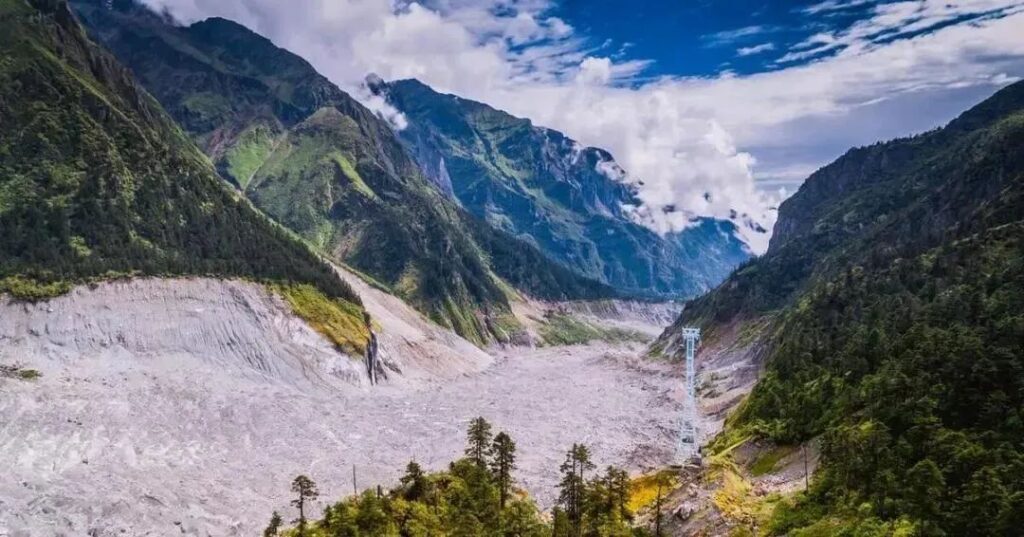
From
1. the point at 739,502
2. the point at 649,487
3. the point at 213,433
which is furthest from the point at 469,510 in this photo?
the point at 213,433

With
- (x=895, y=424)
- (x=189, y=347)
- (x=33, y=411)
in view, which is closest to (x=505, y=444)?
(x=895, y=424)

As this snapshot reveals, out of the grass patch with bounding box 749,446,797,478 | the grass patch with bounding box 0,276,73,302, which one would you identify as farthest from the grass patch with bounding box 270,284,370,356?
the grass patch with bounding box 749,446,797,478

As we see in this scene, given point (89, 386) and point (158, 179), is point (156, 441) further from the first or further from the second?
point (158, 179)

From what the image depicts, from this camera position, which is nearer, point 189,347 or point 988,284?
point 988,284

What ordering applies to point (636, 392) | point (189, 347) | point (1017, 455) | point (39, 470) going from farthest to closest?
point (636, 392), point (189, 347), point (39, 470), point (1017, 455)

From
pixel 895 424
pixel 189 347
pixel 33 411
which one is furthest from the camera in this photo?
pixel 189 347

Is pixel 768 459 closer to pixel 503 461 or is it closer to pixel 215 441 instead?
pixel 503 461

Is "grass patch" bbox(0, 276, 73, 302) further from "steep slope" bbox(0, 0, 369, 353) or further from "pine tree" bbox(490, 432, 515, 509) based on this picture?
"pine tree" bbox(490, 432, 515, 509)

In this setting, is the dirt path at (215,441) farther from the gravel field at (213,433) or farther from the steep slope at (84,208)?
the steep slope at (84,208)
